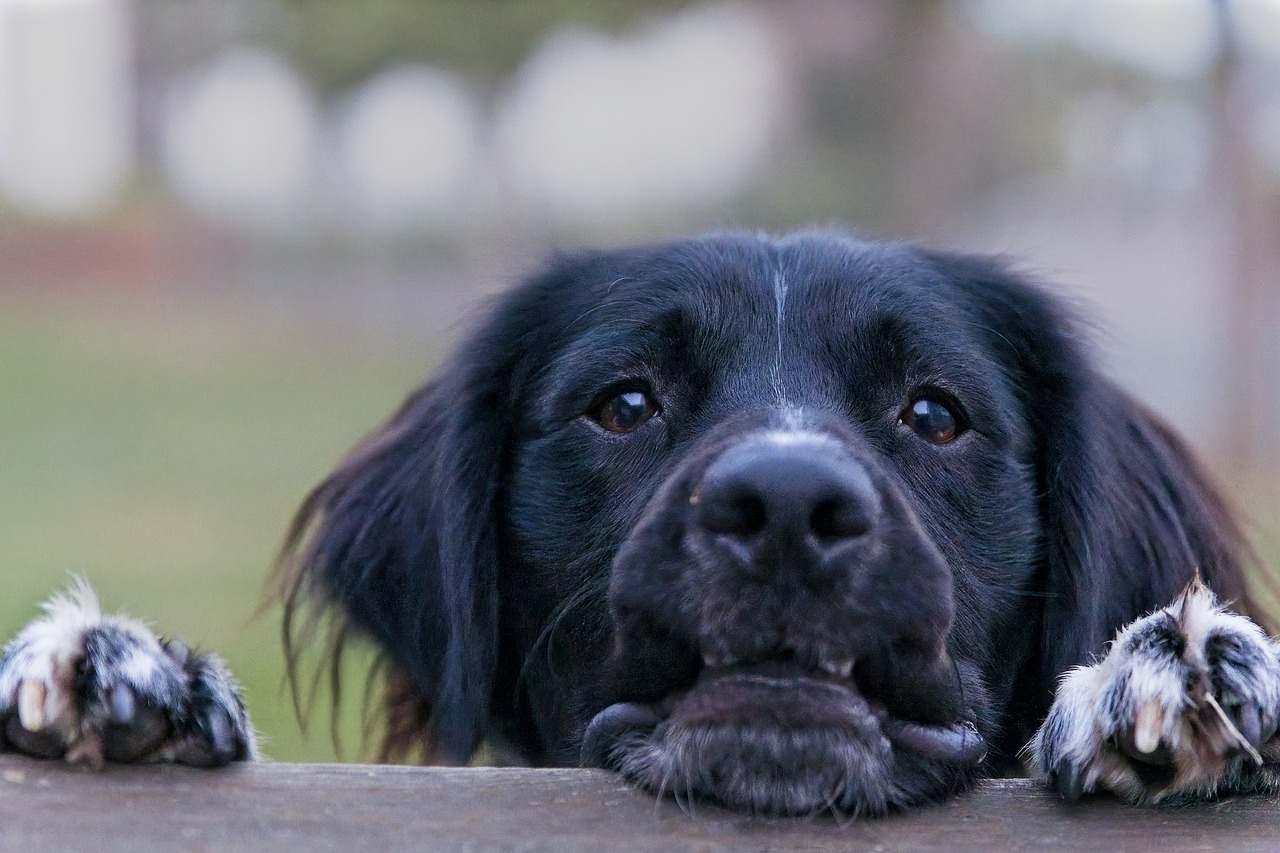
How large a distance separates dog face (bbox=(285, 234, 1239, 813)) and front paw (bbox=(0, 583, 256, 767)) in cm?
72

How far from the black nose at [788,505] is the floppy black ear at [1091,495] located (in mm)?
956

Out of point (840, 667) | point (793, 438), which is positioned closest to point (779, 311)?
point (793, 438)

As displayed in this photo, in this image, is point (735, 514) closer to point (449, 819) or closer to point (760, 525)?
point (760, 525)

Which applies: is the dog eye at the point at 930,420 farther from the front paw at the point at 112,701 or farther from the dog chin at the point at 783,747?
the front paw at the point at 112,701

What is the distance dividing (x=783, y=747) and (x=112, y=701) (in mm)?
1083

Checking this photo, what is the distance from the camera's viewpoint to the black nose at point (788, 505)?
98.1 inches

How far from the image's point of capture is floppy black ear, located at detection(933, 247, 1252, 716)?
11.0ft

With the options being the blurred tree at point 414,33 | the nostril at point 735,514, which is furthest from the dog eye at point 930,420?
the blurred tree at point 414,33

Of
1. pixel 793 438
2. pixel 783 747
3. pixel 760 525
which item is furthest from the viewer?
pixel 793 438

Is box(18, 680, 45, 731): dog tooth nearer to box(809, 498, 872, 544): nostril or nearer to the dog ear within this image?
the dog ear

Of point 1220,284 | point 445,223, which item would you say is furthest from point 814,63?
point 445,223

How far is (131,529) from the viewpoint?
11.5m

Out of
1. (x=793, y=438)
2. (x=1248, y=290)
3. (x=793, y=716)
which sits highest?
(x=1248, y=290)

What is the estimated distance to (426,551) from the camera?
3.56m
